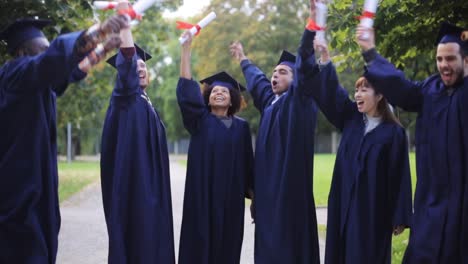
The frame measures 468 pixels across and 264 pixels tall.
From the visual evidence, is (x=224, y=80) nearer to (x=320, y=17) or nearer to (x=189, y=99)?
(x=189, y=99)

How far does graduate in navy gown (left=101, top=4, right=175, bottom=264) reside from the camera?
17.9 feet

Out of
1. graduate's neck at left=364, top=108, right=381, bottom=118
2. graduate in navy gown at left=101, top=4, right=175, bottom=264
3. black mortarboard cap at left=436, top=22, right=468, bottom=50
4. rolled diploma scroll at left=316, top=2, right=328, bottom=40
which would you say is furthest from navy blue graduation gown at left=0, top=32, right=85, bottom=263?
black mortarboard cap at left=436, top=22, right=468, bottom=50

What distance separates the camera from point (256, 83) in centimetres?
654

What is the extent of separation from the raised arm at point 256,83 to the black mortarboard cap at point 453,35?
6.55 feet

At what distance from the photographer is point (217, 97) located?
20.8 ft

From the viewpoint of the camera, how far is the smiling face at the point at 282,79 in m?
6.11

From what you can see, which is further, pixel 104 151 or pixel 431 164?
pixel 104 151

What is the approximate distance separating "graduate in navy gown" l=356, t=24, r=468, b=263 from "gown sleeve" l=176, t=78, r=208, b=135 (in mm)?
1907

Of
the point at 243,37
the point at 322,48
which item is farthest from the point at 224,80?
the point at 243,37

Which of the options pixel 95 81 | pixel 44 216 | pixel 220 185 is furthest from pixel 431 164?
pixel 95 81

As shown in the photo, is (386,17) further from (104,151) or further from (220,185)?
(104,151)

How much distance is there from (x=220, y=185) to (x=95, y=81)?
54.6 feet

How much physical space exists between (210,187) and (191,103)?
0.82 metres

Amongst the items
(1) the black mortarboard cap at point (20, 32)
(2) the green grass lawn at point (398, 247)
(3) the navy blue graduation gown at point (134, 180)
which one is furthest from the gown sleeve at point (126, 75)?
(2) the green grass lawn at point (398, 247)
